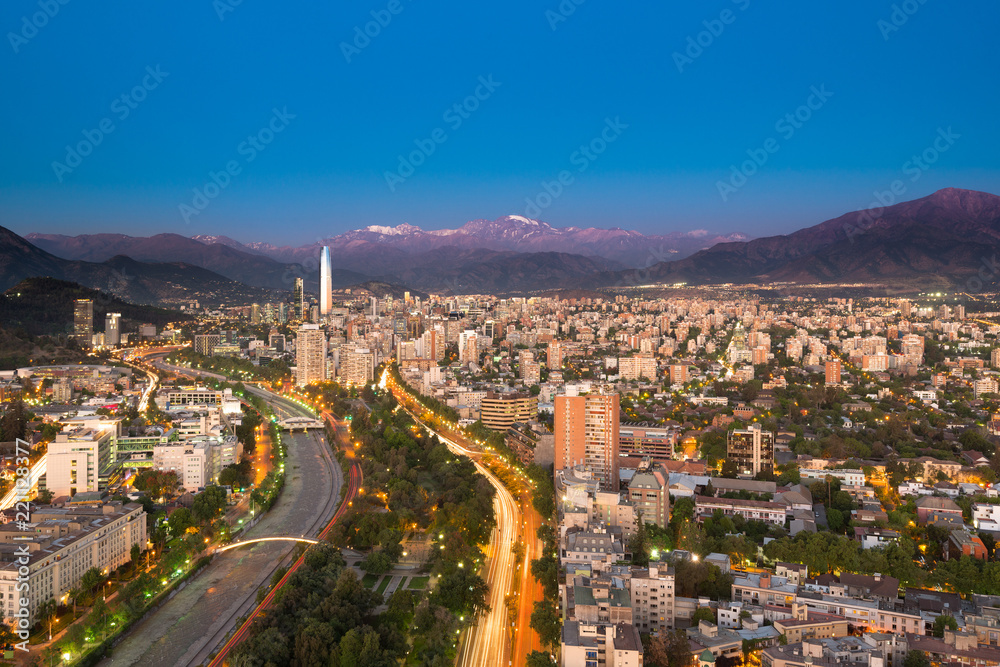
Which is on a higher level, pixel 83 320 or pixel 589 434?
pixel 83 320

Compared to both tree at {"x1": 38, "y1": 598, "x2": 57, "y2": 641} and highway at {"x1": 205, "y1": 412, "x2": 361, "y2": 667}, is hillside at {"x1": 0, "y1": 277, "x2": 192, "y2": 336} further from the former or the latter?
tree at {"x1": 38, "y1": 598, "x2": 57, "y2": 641}

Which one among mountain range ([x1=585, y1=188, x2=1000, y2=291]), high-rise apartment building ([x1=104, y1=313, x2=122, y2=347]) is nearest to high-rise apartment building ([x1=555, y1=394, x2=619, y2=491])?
high-rise apartment building ([x1=104, y1=313, x2=122, y2=347])

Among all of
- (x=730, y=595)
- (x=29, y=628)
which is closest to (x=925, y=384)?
(x=730, y=595)

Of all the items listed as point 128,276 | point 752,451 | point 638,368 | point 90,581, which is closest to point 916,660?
point 752,451

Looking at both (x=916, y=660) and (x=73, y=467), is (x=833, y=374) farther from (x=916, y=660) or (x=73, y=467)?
(x=73, y=467)

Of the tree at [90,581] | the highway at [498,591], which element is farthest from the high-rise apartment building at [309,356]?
the tree at [90,581]

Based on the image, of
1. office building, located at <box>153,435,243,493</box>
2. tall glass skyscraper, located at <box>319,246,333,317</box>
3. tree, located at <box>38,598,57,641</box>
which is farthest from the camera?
tall glass skyscraper, located at <box>319,246,333,317</box>
